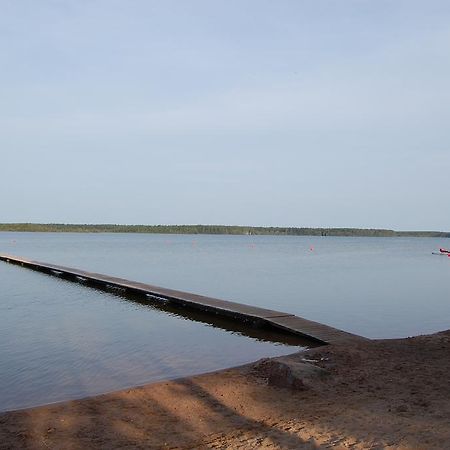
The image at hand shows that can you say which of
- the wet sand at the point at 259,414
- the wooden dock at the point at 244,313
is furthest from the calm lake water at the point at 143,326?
the wet sand at the point at 259,414

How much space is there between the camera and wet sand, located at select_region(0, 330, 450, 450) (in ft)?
16.9

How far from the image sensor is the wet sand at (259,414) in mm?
5145

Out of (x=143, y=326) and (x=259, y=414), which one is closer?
(x=259, y=414)

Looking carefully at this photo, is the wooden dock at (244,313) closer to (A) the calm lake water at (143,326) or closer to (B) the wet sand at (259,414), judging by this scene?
(A) the calm lake water at (143,326)

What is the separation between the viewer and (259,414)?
20.2ft

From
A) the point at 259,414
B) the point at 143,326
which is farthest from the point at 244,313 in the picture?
the point at 259,414

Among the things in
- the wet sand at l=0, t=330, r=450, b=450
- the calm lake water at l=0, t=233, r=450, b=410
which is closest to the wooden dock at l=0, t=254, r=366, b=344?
the calm lake water at l=0, t=233, r=450, b=410

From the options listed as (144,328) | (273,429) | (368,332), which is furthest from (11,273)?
(273,429)

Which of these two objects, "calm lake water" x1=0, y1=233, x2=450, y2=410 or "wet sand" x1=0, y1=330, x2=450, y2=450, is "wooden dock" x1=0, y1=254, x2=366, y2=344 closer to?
"calm lake water" x1=0, y1=233, x2=450, y2=410

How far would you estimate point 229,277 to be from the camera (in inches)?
1145

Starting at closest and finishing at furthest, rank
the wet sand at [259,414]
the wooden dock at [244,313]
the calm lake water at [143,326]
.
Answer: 1. the wet sand at [259,414]
2. the calm lake water at [143,326]
3. the wooden dock at [244,313]

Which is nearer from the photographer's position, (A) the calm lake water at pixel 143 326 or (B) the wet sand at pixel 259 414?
(B) the wet sand at pixel 259 414

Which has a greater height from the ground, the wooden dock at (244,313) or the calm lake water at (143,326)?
the wooden dock at (244,313)

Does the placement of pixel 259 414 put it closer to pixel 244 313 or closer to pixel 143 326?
pixel 244 313
